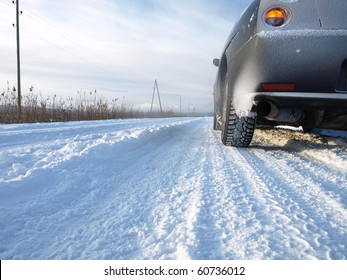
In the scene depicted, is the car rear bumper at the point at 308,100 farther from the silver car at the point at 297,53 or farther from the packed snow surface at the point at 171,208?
the packed snow surface at the point at 171,208

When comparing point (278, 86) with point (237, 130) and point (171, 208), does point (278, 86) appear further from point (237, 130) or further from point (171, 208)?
point (171, 208)

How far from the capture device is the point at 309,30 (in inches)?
81.7

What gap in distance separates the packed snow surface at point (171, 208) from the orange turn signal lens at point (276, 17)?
119cm

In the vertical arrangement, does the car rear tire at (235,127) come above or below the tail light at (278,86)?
below

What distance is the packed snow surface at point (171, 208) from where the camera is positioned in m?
1.03

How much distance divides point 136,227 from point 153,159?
157 cm

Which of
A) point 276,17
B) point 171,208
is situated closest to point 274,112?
point 276,17

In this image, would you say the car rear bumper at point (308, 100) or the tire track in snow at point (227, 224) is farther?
the car rear bumper at point (308, 100)

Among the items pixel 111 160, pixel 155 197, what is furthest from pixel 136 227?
pixel 111 160

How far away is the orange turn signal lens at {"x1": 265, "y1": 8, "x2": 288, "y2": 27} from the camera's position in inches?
84.8

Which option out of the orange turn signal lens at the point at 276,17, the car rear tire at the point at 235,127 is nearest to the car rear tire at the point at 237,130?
the car rear tire at the point at 235,127
